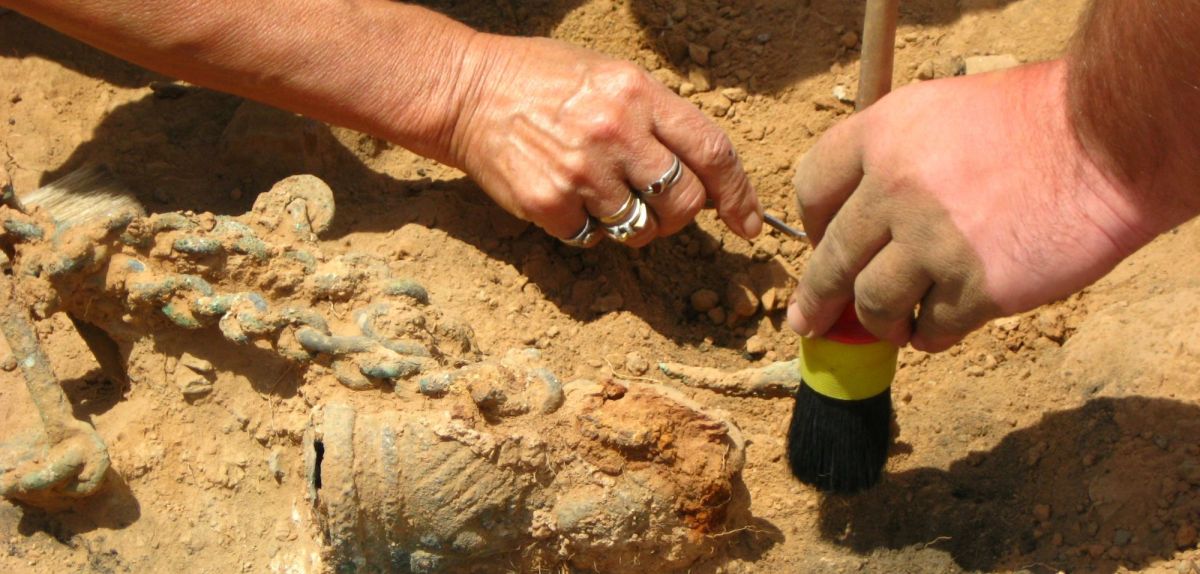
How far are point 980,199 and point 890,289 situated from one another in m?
0.21

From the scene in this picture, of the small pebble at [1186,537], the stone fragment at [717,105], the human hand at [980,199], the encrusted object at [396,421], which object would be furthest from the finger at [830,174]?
the stone fragment at [717,105]

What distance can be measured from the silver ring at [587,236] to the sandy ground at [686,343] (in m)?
0.10

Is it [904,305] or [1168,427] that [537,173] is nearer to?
[904,305]

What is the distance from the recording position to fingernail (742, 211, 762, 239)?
7.17 ft

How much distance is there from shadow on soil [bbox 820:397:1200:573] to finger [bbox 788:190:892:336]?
0.38 m

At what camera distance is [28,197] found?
2.00m

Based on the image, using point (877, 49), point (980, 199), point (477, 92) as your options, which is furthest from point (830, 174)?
point (477, 92)

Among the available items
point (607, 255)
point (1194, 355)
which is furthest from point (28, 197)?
point (1194, 355)

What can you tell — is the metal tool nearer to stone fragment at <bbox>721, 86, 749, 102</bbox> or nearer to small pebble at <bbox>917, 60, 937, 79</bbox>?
stone fragment at <bbox>721, 86, 749, 102</bbox>

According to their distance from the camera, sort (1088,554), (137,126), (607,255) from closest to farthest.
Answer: (1088,554) < (607,255) < (137,126)

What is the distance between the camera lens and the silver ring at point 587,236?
2.13m

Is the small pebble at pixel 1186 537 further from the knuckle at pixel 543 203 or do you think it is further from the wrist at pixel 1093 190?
the knuckle at pixel 543 203

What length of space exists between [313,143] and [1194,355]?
1.77 meters

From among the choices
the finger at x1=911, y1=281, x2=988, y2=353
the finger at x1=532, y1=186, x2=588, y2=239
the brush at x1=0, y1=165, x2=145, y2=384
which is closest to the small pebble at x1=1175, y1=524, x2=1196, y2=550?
the finger at x1=911, y1=281, x2=988, y2=353
